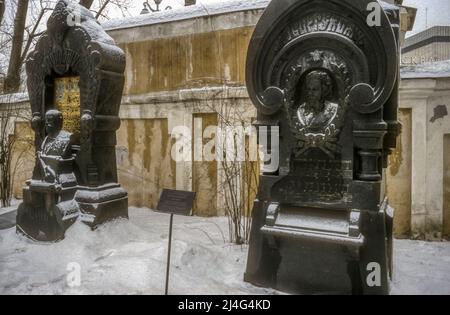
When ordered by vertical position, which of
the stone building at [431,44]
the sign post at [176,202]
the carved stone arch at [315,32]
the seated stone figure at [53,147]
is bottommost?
the sign post at [176,202]

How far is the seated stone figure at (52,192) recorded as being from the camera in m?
5.12

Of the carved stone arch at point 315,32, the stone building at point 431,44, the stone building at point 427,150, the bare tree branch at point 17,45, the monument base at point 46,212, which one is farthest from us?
the stone building at point 431,44

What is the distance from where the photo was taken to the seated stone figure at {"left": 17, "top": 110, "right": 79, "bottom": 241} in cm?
512

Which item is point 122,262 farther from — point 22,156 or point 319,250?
point 22,156

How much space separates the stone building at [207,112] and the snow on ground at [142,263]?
3.10 ft

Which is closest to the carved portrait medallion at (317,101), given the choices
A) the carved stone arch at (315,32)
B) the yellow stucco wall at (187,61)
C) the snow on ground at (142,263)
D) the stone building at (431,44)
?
the carved stone arch at (315,32)

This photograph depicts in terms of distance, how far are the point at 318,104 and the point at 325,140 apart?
38 cm

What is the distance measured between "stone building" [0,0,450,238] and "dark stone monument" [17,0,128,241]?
182cm

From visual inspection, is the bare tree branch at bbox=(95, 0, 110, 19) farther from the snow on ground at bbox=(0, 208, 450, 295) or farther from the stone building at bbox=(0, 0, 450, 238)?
the snow on ground at bbox=(0, 208, 450, 295)

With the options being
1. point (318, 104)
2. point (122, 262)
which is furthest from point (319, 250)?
point (122, 262)

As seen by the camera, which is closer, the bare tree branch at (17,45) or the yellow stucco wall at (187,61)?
the yellow stucco wall at (187,61)

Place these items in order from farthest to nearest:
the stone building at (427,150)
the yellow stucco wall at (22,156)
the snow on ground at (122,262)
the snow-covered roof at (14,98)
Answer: the yellow stucco wall at (22,156) → the snow-covered roof at (14,98) → the stone building at (427,150) → the snow on ground at (122,262)

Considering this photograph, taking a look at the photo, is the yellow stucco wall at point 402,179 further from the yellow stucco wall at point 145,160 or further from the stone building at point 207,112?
the yellow stucco wall at point 145,160

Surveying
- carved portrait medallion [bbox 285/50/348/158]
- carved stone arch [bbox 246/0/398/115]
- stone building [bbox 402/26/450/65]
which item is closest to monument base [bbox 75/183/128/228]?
carved stone arch [bbox 246/0/398/115]
